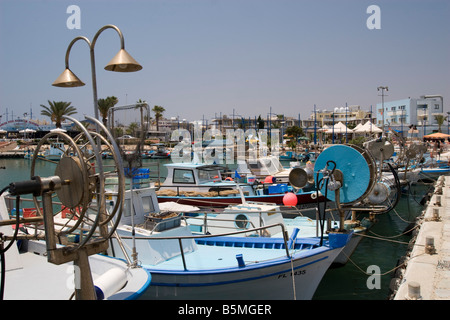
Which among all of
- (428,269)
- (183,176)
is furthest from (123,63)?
(183,176)

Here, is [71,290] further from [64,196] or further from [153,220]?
[153,220]

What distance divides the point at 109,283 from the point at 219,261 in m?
3.52

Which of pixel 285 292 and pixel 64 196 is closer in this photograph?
pixel 64 196

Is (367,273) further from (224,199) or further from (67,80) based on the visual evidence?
(67,80)

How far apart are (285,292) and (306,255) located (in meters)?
1.00

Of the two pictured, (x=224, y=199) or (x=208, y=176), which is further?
(x=208, y=176)

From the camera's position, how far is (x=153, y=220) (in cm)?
919

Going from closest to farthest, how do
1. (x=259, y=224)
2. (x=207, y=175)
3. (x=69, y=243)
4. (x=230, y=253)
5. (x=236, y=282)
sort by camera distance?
(x=69, y=243) < (x=236, y=282) < (x=230, y=253) < (x=259, y=224) < (x=207, y=175)

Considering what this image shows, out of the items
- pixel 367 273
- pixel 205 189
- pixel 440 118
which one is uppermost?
pixel 440 118

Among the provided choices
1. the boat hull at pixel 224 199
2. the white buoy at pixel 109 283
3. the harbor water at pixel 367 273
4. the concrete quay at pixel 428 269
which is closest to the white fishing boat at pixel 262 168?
the boat hull at pixel 224 199

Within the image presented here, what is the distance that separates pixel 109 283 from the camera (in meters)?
5.34

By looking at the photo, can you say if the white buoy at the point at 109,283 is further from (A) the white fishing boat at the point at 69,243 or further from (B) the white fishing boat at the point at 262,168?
(B) the white fishing boat at the point at 262,168

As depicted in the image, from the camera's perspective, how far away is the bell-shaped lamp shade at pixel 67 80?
254 inches
